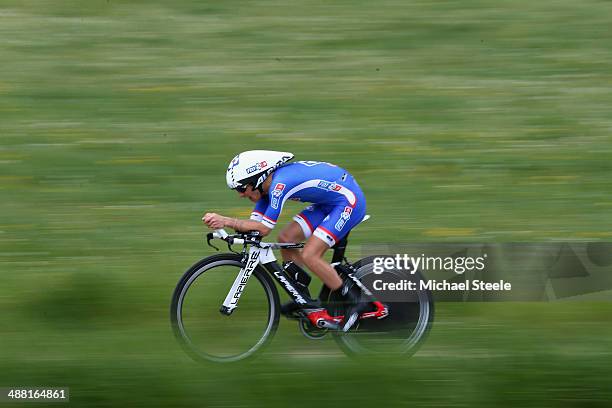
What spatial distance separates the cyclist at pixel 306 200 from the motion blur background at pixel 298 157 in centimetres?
57

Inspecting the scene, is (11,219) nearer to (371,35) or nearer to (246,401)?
(246,401)

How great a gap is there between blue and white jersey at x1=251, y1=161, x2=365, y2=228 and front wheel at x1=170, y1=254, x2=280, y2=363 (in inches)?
18.7

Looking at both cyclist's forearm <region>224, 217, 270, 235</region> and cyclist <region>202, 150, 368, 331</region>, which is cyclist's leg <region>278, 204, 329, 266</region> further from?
cyclist's forearm <region>224, 217, 270, 235</region>

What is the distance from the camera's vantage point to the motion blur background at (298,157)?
20.8ft

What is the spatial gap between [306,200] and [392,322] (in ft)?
3.77

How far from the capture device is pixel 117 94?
42.6 ft

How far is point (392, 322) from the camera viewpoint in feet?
23.7

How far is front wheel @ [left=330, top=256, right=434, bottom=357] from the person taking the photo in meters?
7.12

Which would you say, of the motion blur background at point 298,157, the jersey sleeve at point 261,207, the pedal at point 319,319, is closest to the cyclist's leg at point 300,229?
the jersey sleeve at point 261,207

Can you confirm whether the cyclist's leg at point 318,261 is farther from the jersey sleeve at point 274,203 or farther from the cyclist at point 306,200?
the jersey sleeve at point 274,203

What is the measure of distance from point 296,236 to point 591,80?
25.2 ft

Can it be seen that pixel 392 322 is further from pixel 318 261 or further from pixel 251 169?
pixel 251 169

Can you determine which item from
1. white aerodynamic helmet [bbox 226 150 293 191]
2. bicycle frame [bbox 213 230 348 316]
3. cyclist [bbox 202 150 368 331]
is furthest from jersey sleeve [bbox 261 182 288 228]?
bicycle frame [bbox 213 230 348 316]

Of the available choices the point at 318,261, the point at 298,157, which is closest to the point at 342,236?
the point at 318,261
